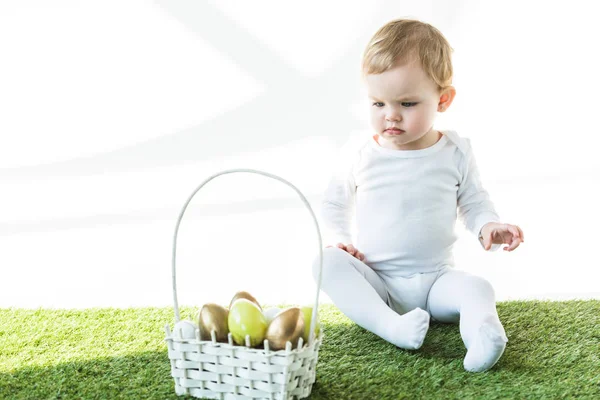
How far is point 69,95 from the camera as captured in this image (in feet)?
10.5

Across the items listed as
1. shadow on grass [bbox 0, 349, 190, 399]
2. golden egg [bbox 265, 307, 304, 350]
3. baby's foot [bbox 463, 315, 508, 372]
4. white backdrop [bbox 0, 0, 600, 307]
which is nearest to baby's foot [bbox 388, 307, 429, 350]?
baby's foot [bbox 463, 315, 508, 372]

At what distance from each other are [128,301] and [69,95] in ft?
4.15

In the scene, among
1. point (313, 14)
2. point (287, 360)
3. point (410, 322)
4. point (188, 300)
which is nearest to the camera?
point (287, 360)

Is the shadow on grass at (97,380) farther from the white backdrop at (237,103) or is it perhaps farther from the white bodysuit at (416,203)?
the white backdrop at (237,103)

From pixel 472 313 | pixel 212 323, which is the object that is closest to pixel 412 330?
pixel 472 313

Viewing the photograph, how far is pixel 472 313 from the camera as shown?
1.57 metres

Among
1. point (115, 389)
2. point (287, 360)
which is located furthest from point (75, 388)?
point (287, 360)

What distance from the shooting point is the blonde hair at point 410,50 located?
1.66 m

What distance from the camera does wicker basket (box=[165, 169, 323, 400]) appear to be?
1267 mm

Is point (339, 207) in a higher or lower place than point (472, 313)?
higher

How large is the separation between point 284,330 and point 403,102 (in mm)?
642

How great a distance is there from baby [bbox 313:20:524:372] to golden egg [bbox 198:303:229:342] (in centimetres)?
41

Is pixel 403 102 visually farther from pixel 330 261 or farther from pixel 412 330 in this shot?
pixel 412 330

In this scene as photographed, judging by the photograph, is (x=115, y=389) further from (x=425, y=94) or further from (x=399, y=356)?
(x=425, y=94)
